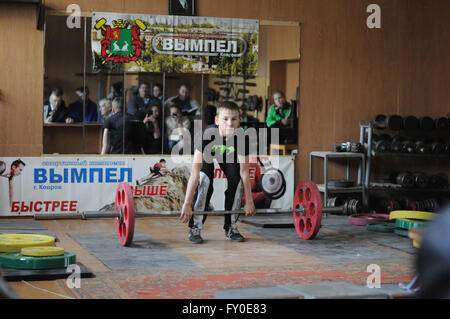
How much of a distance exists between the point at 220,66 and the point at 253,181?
56.3 inches

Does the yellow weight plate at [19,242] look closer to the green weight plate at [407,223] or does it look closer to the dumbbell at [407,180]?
the green weight plate at [407,223]

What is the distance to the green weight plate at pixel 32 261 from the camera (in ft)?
13.6

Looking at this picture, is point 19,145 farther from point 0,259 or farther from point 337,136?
point 337,136

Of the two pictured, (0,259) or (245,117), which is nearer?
(0,259)

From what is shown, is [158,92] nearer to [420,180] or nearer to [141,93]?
[141,93]

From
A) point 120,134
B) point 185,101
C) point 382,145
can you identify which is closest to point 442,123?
point 382,145

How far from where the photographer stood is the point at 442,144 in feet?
26.4

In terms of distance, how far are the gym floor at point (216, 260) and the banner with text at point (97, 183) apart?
1.19 ft

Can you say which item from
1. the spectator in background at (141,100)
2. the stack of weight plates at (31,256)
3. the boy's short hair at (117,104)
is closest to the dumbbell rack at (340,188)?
the spectator in background at (141,100)

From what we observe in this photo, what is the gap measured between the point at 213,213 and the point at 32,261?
66.2 inches

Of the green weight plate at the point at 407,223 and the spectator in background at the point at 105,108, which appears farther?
the spectator in background at the point at 105,108

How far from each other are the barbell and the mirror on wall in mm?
1760
